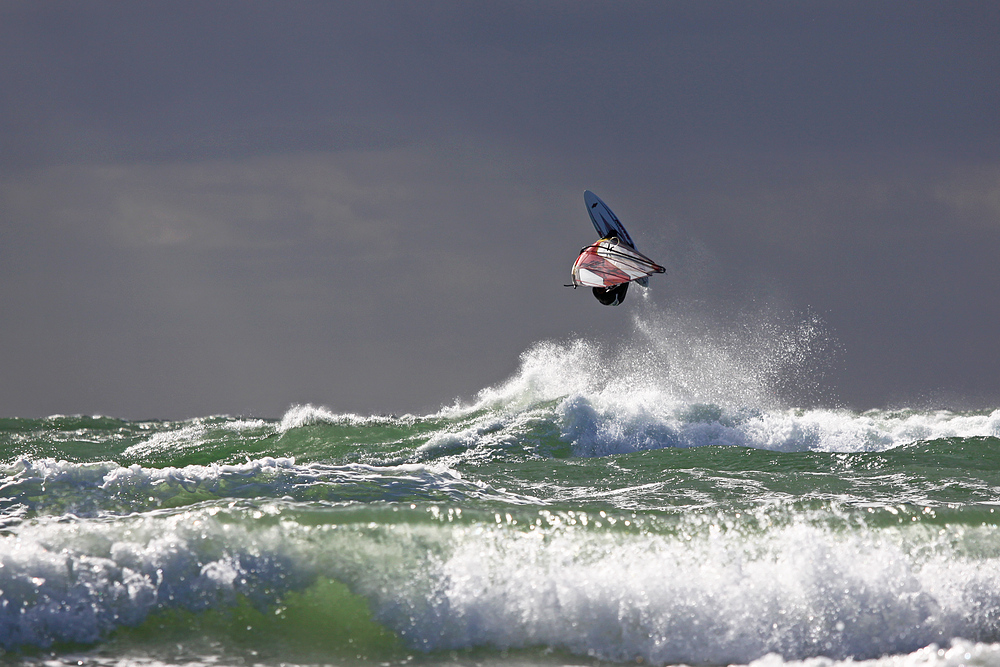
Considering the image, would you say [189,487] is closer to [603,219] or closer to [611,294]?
[611,294]

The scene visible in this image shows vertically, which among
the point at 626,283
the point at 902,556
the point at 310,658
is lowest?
the point at 310,658

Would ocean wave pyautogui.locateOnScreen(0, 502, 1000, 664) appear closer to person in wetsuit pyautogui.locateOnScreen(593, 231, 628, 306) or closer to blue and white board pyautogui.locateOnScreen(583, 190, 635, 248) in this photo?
person in wetsuit pyautogui.locateOnScreen(593, 231, 628, 306)

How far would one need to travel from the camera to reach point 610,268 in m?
11.2

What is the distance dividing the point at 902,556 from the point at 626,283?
6564 millimetres

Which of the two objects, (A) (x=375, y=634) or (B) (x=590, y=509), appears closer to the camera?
(A) (x=375, y=634)

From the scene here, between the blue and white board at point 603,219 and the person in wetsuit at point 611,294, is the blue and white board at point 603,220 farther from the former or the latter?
the person in wetsuit at point 611,294

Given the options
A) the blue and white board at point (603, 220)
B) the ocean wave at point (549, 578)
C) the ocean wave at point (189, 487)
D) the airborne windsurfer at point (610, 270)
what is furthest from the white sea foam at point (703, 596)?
the blue and white board at point (603, 220)

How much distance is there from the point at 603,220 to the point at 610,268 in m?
1.64

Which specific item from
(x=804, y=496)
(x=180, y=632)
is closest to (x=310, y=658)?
(x=180, y=632)

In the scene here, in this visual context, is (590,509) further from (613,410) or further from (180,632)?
(613,410)

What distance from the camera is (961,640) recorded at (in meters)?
4.19

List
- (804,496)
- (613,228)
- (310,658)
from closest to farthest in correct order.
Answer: (310,658), (804,496), (613,228)

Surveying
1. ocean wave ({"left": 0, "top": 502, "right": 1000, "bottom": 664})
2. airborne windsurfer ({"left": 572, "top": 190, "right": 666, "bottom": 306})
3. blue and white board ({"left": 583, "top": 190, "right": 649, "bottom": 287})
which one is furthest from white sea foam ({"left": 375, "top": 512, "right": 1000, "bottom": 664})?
blue and white board ({"left": 583, "top": 190, "right": 649, "bottom": 287})

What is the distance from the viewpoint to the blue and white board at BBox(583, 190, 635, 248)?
1238cm
